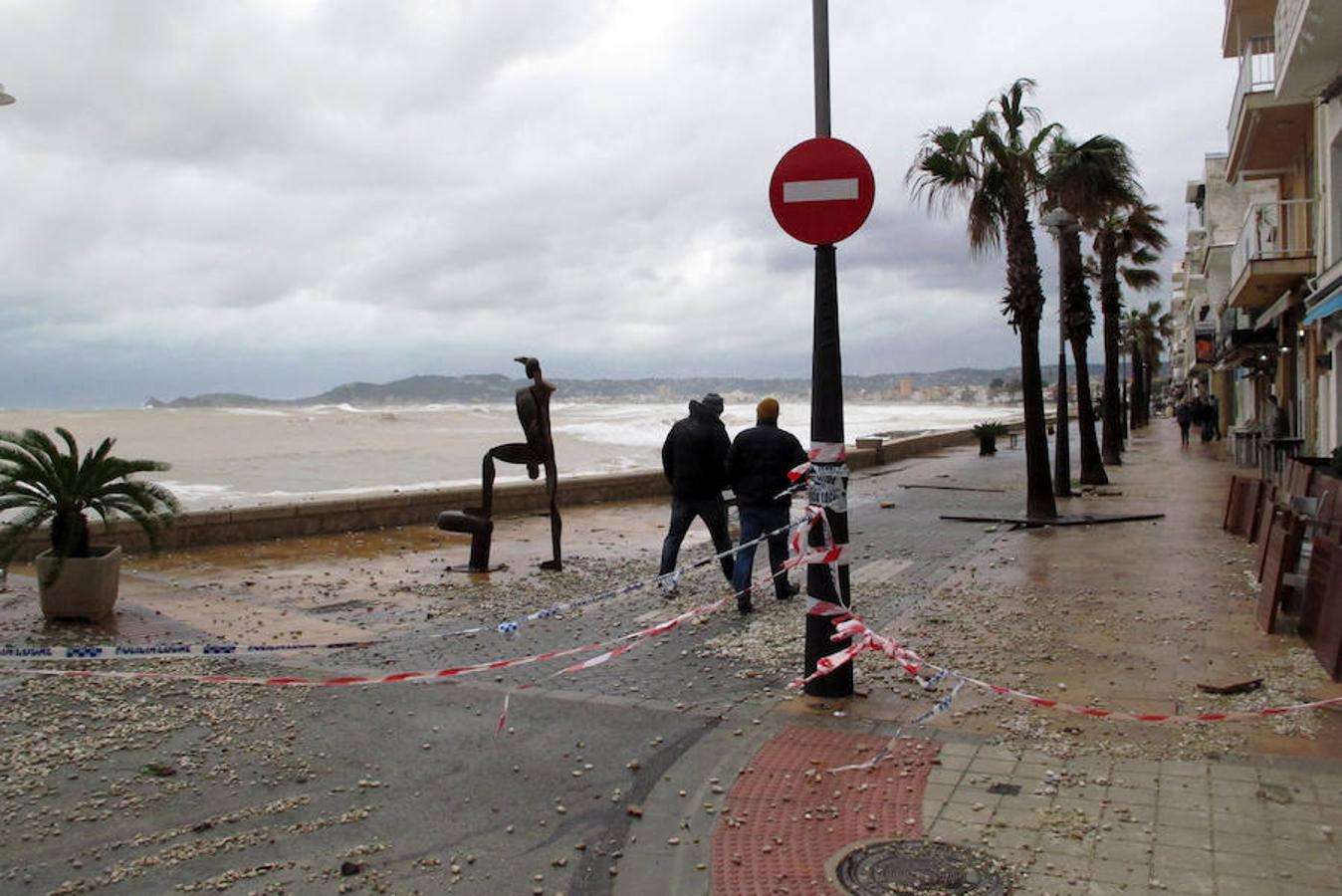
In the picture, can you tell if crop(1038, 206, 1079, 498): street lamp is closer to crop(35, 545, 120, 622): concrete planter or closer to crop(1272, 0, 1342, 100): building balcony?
crop(1272, 0, 1342, 100): building balcony

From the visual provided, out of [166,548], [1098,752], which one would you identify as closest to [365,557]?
[166,548]

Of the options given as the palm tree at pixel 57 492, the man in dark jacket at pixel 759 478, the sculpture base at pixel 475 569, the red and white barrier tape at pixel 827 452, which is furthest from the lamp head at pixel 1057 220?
the palm tree at pixel 57 492

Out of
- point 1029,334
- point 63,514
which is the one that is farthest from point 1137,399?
point 63,514

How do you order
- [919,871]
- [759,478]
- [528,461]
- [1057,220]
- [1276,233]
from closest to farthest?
[919,871], [759,478], [528,461], [1057,220], [1276,233]

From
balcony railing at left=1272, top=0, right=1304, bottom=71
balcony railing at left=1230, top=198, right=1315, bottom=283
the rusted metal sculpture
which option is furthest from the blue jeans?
balcony railing at left=1230, top=198, right=1315, bottom=283

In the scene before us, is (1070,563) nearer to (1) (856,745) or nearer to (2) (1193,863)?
(1) (856,745)

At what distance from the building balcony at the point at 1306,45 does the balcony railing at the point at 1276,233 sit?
2.90 meters

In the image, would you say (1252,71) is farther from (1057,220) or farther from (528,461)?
(528,461)

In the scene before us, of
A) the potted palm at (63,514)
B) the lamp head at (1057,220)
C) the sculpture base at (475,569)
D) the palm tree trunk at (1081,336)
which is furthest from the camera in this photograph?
the palm tree trunk at (1081,336)

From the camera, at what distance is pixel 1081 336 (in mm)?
23906

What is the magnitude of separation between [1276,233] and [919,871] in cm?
2127

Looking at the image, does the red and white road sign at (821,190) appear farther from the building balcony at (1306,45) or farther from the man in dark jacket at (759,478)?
the building balcony at (1306,45)

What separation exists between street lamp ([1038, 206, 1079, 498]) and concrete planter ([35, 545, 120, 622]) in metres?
15.3

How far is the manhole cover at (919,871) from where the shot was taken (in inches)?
154
